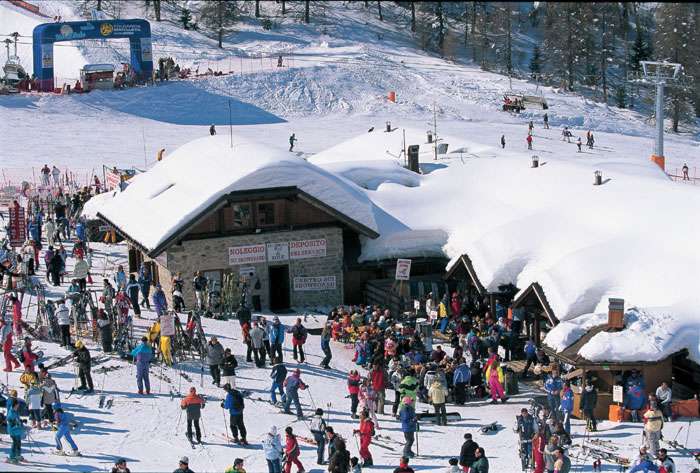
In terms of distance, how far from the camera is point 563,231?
114 ft

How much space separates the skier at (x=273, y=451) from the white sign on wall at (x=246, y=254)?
14487 millimetres

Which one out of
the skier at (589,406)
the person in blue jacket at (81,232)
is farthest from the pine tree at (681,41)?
the skier at (589,406)

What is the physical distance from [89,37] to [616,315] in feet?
158

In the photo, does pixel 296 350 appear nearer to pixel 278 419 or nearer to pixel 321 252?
pixel 278 419

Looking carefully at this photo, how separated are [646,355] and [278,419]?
7546 millimetres

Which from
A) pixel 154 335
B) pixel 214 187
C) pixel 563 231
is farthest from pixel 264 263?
pixel 154 335

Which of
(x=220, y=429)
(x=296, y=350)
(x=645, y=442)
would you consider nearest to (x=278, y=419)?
(x=220, y=429)

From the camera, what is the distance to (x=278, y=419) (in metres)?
26.0

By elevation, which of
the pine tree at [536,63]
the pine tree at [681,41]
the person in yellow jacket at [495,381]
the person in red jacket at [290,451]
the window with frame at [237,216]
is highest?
the pine tree at [681,41]

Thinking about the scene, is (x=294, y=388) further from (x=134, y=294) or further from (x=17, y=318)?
(x=134, y=294)

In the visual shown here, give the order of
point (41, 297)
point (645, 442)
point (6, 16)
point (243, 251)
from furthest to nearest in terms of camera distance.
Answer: point (6, 16)
point (243, 251)
point (41, 297)
point (645, 442)

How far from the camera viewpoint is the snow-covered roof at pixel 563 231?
30281 millimetres

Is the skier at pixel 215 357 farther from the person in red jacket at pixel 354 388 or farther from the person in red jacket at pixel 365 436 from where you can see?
the person in red jacket at pixel 365 436

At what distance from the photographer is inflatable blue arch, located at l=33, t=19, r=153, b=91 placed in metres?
69.1
